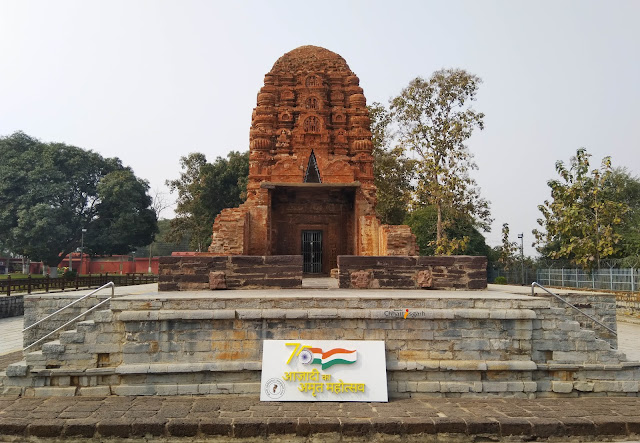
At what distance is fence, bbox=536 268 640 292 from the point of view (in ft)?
54.5

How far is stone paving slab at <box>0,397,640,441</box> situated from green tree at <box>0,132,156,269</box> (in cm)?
2647

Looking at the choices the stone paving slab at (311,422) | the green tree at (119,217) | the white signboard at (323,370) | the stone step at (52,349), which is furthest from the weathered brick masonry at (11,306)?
the green tree at (119,217)

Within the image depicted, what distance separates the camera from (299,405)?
5.88 m

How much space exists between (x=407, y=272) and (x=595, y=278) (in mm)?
13947

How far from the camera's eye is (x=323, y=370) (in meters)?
6.20

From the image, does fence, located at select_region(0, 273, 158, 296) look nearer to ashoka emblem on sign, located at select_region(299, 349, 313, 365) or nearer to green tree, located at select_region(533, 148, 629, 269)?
ashoka emblem on sign, located at select_region(299, 349, 313, 365)

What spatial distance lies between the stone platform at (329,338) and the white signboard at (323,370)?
18 cm

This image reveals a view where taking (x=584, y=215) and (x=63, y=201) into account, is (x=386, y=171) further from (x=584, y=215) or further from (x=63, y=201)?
(x=63, y=201)

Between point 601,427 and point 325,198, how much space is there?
9380 millimetres

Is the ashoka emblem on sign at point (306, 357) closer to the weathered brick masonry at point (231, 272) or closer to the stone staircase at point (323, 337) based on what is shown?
the stone staircase at point (323, 337)

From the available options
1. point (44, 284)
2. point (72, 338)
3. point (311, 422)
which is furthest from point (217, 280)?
point (44, 284)

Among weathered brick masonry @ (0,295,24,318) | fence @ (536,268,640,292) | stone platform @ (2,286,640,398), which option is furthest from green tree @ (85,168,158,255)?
stone platform @ (2,286,640,398)

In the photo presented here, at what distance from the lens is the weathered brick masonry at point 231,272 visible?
8219 mm

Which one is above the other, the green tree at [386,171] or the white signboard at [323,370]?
the green tree at [386,171]
